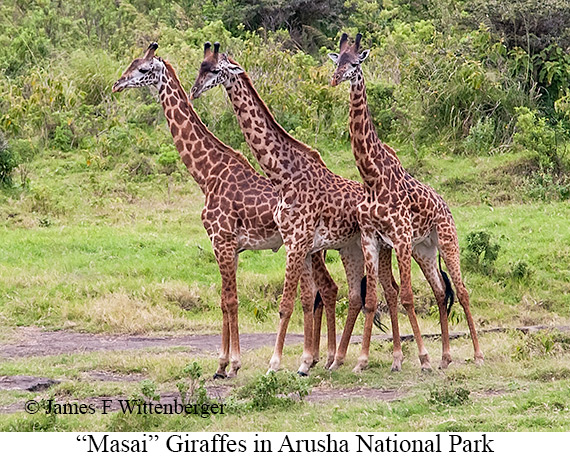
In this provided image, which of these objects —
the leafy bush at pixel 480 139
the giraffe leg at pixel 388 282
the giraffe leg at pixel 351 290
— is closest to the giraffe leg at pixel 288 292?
the giraffe leg at pixel 351 290

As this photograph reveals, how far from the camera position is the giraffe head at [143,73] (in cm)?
1007

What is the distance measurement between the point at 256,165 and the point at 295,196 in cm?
837

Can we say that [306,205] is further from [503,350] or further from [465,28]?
[465,28]

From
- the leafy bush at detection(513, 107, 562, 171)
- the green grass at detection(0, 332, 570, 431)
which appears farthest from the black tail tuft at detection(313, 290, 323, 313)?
the leafy bush at detection(513, 107, 562, 171)

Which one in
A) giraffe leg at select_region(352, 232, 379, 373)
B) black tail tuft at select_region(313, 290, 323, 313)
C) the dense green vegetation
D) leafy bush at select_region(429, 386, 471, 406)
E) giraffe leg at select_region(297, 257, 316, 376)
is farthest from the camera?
black tail tuft at select_region(313, 290, 323, 313)

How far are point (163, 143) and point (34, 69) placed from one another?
3.66 meters

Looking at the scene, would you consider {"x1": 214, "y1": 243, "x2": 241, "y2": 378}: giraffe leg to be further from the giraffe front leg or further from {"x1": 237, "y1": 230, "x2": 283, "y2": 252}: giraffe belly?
the giraffe front leg

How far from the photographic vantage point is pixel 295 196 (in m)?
9.73

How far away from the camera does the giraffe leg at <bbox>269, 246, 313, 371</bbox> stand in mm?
9609

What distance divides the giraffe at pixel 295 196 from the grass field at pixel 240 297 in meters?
0.68

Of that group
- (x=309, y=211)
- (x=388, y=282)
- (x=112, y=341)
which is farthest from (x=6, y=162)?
(x=388, y=282)

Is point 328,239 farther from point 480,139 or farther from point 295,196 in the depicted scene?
point 480,139

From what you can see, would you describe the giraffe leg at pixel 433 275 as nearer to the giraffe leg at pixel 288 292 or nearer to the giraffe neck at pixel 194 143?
the giraffe leg at pixel 288 292

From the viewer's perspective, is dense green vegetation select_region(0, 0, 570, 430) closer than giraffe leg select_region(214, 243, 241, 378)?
Yes
